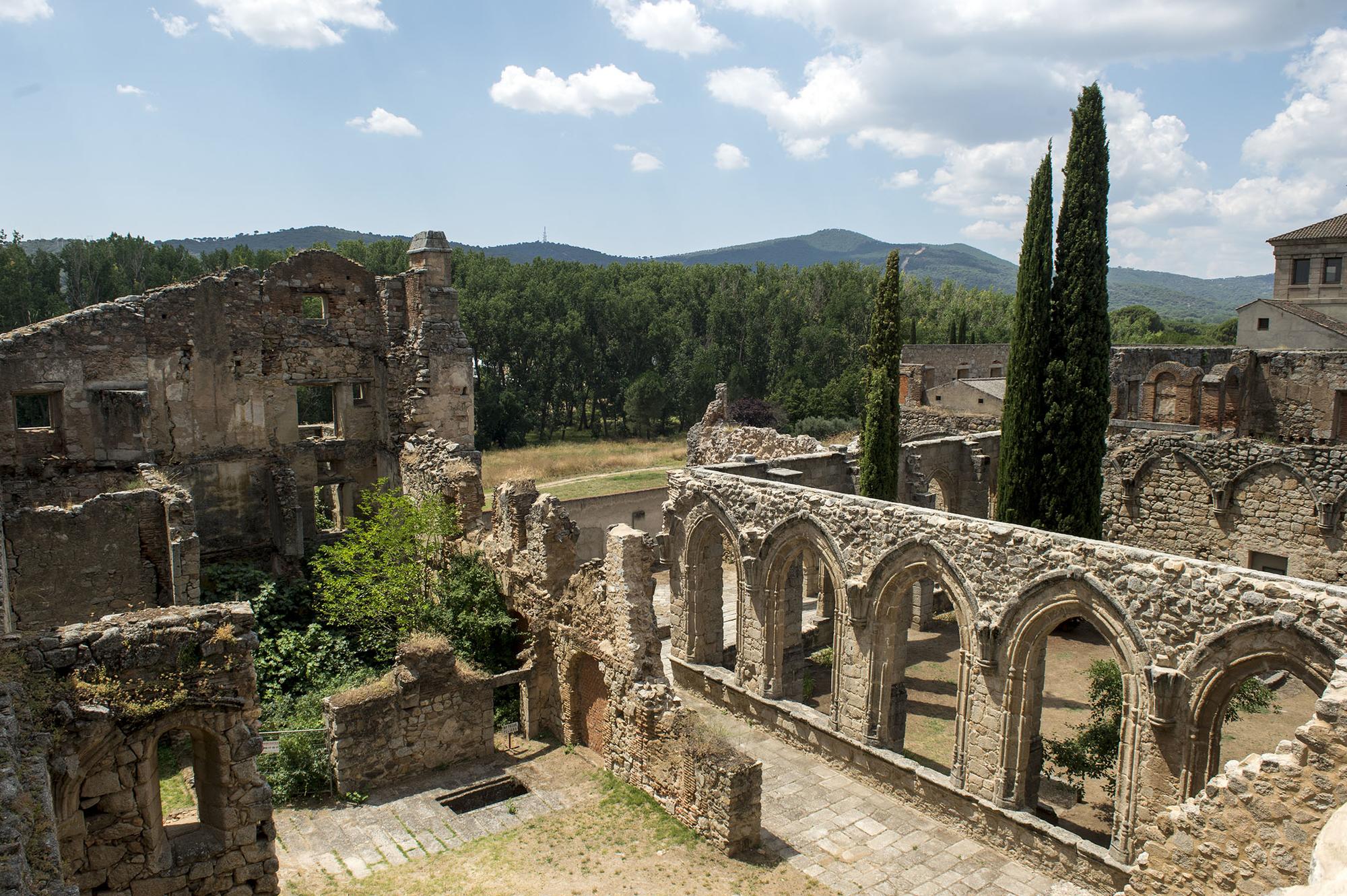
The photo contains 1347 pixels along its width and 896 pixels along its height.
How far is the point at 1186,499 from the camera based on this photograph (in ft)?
71.2

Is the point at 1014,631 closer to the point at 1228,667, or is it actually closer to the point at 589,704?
the point at 1228,667

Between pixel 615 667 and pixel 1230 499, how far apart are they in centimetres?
1584

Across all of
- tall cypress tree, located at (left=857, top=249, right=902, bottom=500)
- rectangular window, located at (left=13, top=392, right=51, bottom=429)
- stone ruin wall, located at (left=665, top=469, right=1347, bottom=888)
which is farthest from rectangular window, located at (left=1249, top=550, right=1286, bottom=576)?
rectangular window, located at (left=13, top=392, right=51, bottom=429)

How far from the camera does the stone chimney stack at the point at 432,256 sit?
1914 cm

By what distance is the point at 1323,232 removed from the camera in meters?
38.9

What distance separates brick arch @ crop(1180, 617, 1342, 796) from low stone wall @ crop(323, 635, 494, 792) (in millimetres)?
9862

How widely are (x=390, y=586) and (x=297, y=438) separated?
661cm

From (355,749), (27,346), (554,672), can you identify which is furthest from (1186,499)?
(27,346)

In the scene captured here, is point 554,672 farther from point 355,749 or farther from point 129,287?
point 129,287

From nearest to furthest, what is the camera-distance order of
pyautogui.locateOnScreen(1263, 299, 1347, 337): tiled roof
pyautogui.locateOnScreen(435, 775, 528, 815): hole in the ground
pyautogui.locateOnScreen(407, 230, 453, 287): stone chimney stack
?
1. pyautogui.locateOnScreen(435, 775, 528, 815): hole in the ground
2. pyautogui.locateOnScreen(407, 230, 453, 287): stone chimney stack
3. pyautogui.locateOnScreen(1263, 299, 1347, 337): tiled roof

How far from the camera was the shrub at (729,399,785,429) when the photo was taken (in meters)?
51.5

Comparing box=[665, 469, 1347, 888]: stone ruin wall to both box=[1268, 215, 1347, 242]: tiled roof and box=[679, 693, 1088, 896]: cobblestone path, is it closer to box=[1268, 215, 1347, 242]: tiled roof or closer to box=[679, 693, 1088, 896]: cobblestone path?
box=[679, 693, 1088, 896]: cobblestone path

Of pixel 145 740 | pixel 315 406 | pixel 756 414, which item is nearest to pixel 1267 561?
pixel 145 740

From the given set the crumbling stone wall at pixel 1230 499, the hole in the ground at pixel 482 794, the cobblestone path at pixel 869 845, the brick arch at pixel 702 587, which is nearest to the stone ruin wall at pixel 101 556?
the hole in the ground at pixel 482 794
